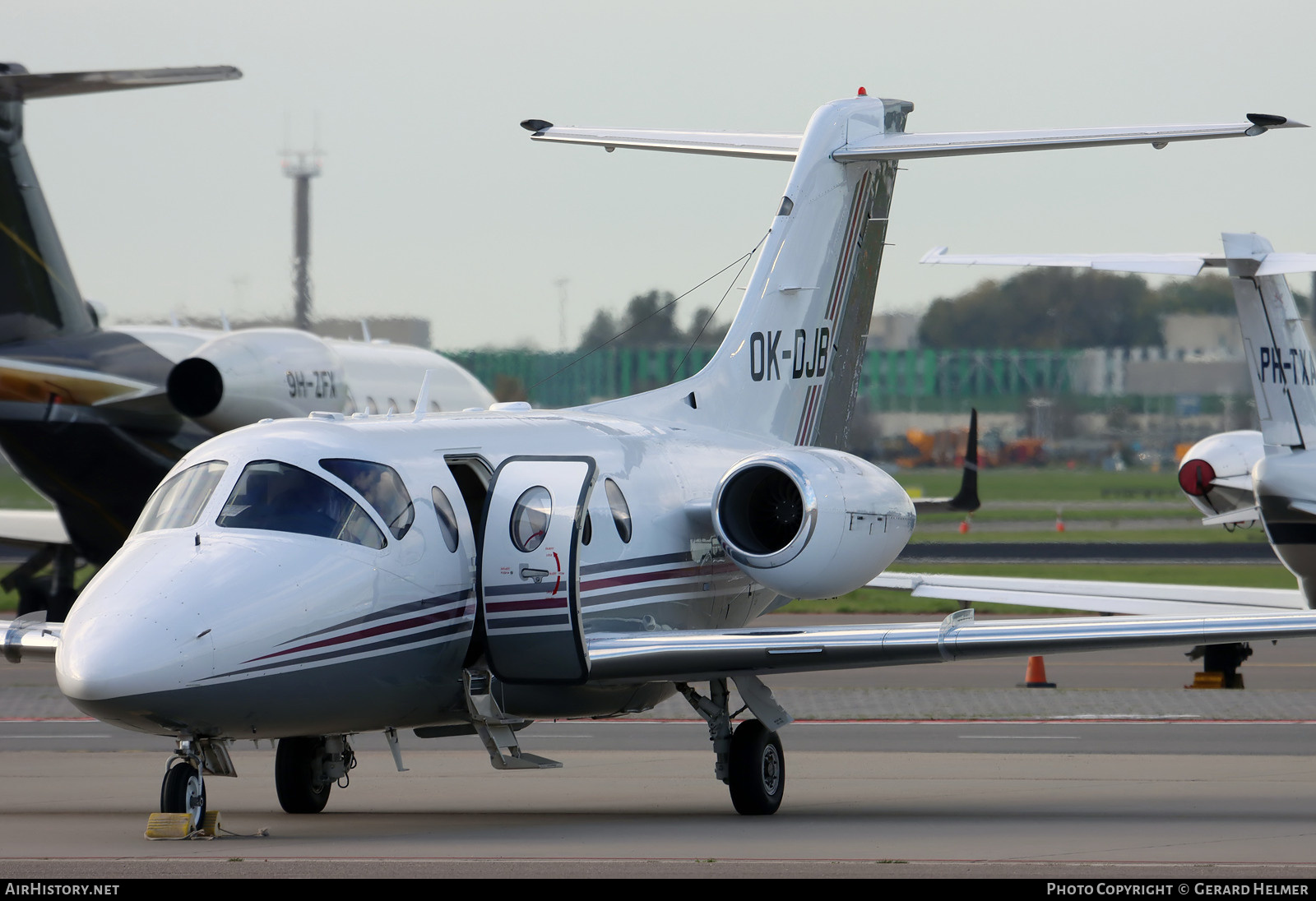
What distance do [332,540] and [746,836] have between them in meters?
3.25

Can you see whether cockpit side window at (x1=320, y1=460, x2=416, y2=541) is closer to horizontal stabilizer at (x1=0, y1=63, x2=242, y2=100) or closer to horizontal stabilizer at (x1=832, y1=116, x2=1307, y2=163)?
horizontal stabilizer at (x1=832, y1=116, x2=1307, y2=163)

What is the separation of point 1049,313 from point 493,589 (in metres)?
41.0

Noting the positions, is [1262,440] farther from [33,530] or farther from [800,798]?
[33,530]

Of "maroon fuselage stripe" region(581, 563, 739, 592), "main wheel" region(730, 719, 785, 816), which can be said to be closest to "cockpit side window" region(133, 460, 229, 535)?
"maroon fuselage stripe" region(581, 563, 739, 592)

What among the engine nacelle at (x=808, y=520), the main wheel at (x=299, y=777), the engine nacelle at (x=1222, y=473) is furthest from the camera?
the engine nacelle at (x=1222, y=473)

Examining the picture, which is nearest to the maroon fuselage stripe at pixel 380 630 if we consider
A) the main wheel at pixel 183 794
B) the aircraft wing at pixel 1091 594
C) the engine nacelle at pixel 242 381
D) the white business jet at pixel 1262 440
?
the main wheel at pixel 183 794

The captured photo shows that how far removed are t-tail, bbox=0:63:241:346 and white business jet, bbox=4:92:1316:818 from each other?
10.2 meters

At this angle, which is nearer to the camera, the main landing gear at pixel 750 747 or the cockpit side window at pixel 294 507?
the cockpit side window at pixel 294 507

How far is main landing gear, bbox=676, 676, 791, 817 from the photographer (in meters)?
13.6

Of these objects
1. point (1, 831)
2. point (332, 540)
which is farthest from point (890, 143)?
point (1, 831)

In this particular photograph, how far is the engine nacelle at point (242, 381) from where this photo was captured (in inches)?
902

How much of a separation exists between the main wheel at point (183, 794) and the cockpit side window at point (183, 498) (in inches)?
60.5

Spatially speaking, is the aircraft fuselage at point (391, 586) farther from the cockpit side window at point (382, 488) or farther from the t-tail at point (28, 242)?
the t-tail at point (28, 242)
